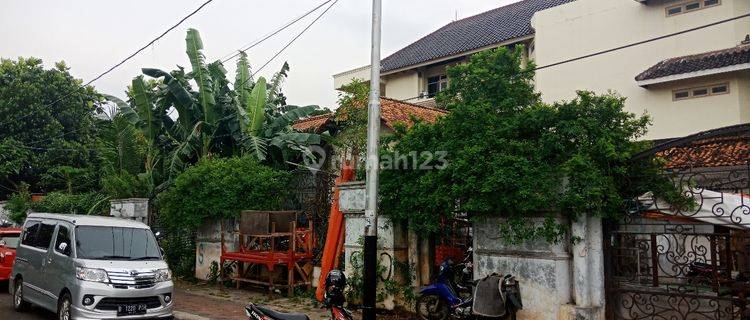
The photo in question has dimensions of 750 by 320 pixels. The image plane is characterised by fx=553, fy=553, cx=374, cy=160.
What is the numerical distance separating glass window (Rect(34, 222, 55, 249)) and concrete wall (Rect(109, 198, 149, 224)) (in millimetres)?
6882

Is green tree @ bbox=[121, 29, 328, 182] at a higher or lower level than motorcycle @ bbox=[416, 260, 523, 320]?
higher

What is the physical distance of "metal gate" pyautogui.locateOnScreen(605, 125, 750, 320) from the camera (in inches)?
294

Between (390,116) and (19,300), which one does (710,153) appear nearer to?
(390,116)

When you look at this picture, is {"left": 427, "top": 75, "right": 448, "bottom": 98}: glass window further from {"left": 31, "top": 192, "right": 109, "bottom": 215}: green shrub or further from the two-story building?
{"left": 31, "top": 192, "right": 109, "bottom": 215}: green shrub

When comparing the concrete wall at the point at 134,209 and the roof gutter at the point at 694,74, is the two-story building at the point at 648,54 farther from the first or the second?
the concrete wall at the point at 134,209

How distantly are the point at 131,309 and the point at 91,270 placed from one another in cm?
87

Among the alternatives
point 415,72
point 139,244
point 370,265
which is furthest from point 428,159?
point 415,72

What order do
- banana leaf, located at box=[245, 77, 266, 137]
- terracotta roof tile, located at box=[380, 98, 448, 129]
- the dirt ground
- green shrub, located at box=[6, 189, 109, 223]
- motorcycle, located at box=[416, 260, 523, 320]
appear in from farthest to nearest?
green shrub, located at box=[6, 189, 109, 223], banana leaf, located at box=[245, 77, 266, 137], terracotta roof tile, located at box=[380, 98, 448, 129], the dirt ground, motorcycle, located at box=[416, 260, 523, 320]

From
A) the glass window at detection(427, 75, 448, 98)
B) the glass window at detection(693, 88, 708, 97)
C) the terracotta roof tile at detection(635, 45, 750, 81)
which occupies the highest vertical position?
the glass window at detection(427, 75, 448, 98)

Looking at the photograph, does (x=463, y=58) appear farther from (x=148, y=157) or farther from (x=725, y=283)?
(x=725, y=283)

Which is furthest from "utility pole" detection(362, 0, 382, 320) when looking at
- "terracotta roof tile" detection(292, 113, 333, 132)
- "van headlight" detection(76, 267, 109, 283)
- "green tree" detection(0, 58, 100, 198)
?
"green tree" detection(0, 58, 100, 198)

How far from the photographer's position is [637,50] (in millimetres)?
19359

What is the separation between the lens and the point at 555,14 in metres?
21.3

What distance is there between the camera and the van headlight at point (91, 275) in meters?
8.61
